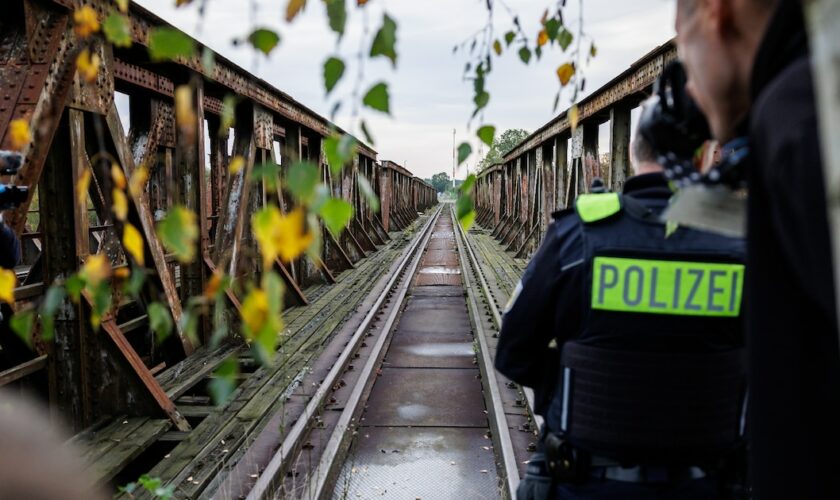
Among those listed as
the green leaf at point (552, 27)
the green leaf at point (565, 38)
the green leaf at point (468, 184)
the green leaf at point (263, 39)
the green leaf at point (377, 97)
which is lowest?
the green leaf at point (468, 184)

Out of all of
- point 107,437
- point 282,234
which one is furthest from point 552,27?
point 107,437

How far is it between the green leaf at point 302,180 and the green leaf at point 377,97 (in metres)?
0.18

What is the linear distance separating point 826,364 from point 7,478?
1.05m

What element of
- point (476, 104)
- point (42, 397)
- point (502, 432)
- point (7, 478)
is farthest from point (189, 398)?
point (7, 478)

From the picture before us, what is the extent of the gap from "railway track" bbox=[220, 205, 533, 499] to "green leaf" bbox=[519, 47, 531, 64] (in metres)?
2.87

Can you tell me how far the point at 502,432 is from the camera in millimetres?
4840

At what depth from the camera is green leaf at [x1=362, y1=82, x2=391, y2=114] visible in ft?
3.64

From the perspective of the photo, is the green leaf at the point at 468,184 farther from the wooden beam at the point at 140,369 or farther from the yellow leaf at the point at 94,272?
the wooden beam at the point at 140,369

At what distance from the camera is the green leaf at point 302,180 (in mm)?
985

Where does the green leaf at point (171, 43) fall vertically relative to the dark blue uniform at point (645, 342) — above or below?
above

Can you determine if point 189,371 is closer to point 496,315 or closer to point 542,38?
point 496,315

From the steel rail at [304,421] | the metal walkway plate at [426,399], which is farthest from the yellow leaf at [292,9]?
the metal walkway plate at [426,399]

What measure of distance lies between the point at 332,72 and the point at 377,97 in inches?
4.2

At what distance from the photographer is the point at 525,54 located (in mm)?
1842
